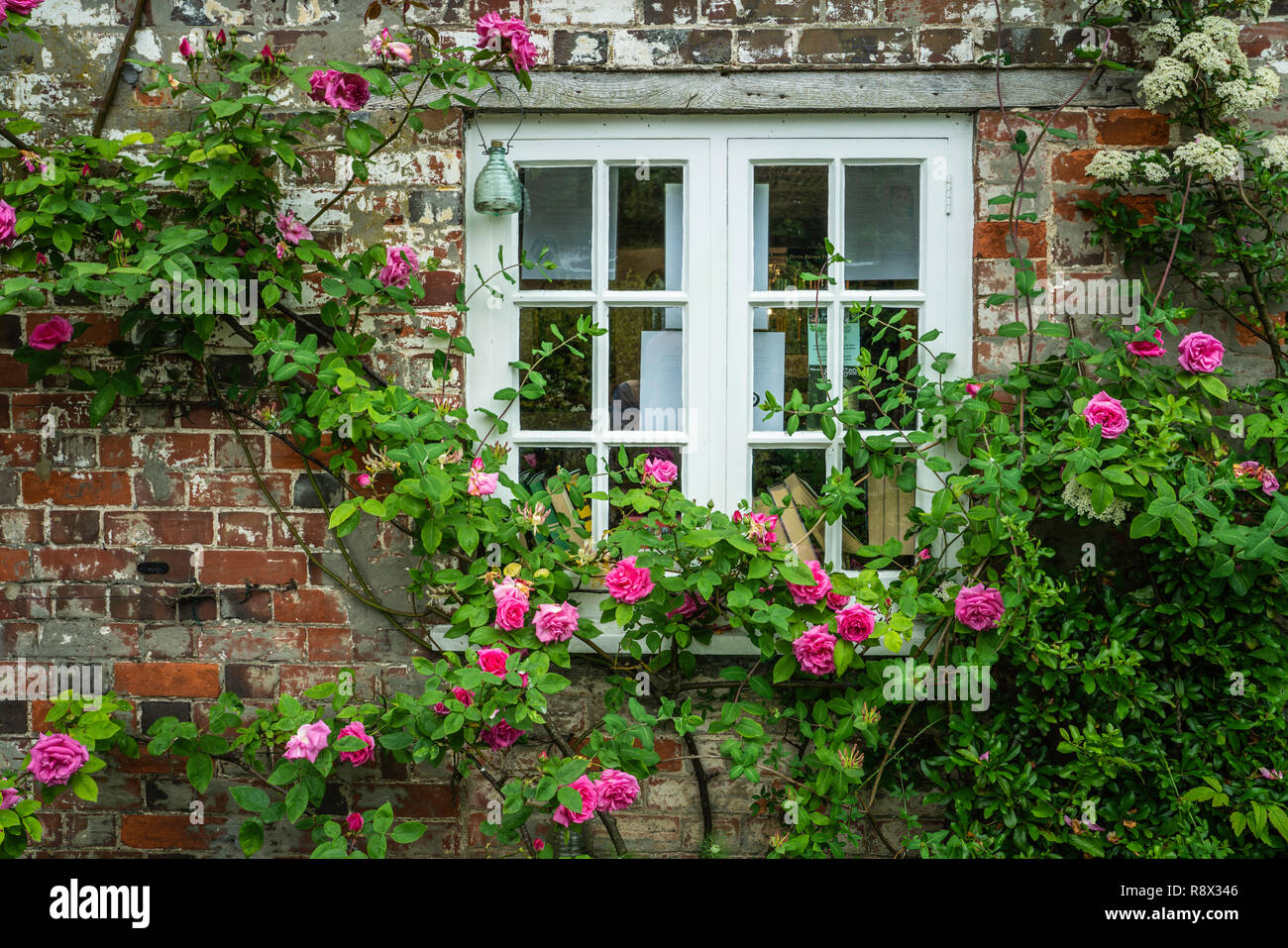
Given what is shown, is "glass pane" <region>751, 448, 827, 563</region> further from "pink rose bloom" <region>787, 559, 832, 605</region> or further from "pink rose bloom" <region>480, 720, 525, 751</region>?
"pink rose bloom" <region>480, 720, 525, 751</region>

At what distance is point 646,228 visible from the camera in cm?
275

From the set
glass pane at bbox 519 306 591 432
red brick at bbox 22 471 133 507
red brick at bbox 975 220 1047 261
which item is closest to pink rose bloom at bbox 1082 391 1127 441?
red brick at bbox 975 220 1047 261

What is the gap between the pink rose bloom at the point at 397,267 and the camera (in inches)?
101

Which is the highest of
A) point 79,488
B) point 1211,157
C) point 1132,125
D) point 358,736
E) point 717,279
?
point 1132,125

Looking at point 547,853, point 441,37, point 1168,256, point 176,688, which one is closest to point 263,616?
point 176,688

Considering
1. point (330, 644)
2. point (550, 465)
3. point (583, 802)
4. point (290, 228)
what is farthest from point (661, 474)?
point (290, 228)

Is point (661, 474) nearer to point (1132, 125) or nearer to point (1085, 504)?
point (1085, 504)

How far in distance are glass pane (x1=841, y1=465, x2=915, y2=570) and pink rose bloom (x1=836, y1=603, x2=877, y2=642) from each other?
17.0 inches

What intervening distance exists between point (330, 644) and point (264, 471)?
53 cm

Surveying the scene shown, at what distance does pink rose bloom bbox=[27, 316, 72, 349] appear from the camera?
2574 mm

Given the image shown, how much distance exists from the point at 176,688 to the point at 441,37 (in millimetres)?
2017

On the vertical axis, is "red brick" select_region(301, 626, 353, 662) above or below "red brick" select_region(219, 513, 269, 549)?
below

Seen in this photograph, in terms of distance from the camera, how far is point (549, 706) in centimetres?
270
